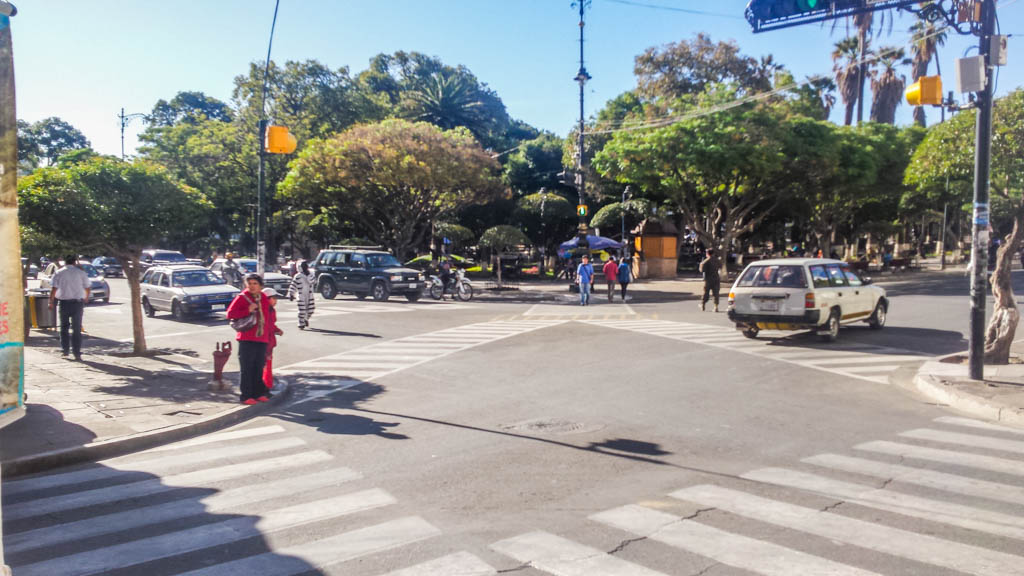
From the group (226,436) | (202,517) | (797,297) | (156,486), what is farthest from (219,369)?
(797,297)

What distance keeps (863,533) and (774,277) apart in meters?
10.8

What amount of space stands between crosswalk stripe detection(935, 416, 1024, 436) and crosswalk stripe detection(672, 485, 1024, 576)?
4020mm

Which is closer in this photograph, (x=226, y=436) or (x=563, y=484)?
(x=563, y=484)

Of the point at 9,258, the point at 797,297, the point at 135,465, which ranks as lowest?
the point at 135,465

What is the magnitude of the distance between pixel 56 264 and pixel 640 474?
2084cm

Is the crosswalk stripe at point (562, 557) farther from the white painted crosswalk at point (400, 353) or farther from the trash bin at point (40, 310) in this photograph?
the trash bin at point (40, 310)

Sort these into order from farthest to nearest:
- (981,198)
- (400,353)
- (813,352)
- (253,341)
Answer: (400,353) → (813,352) → (981,198) → (253,341)

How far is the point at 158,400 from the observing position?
9961mm

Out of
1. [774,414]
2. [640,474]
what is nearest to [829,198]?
[774,414]

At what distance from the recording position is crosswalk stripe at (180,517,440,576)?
4.46 m

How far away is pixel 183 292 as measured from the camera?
72.1 ft

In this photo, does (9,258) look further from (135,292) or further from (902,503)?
(135,292)

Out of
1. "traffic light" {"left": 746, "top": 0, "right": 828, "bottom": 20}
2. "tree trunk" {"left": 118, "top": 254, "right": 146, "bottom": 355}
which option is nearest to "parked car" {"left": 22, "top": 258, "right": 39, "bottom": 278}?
"tree trunk" {"left": 118, "top": 254, "right": 146, "bottom": 355}

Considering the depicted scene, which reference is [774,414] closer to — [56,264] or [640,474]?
[640,474]
